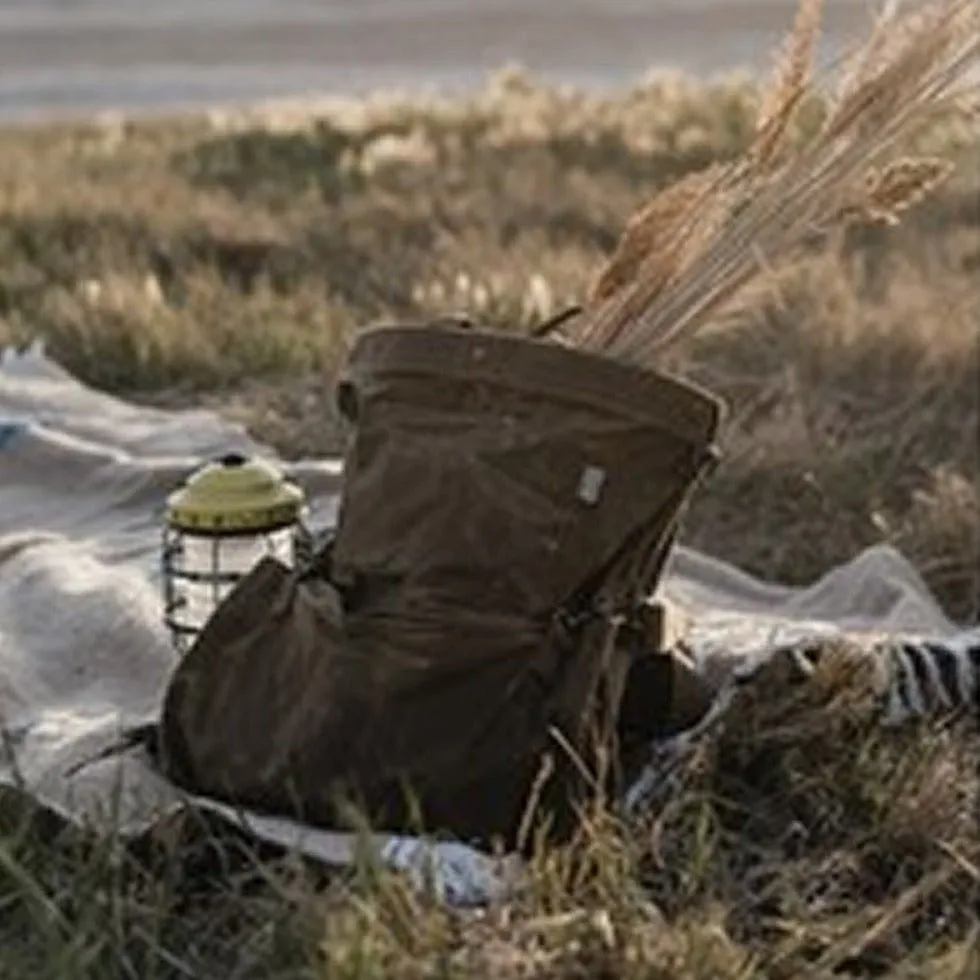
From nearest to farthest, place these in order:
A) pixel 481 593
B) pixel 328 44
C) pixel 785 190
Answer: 1. pixel 481 593
2. pixel 785 190
3. pixel 328 44

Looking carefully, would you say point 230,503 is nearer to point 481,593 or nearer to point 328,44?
point 481,593

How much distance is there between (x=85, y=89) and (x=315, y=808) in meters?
16.3

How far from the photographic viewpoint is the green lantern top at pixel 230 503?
4.18 meters

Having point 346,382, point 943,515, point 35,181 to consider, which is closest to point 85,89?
point 35,181

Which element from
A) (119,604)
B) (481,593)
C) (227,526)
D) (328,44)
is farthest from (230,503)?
(328,44)

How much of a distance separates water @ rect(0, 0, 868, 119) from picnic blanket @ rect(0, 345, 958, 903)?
12201mm

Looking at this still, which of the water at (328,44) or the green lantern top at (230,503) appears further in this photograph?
the water at (328,44)

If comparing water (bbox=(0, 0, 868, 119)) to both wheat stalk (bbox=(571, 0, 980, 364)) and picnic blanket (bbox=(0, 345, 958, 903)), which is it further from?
wheat stalk (bbox=(571, 0, 980, 364))


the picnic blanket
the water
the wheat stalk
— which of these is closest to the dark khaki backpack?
the picnic blanket

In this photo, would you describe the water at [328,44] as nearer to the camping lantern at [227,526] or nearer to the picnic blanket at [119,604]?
the picnic blanket at [119,604]

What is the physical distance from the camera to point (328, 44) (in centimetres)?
2284

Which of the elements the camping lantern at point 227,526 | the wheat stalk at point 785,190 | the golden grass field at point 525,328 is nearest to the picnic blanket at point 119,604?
the golden grass field at point 525,328

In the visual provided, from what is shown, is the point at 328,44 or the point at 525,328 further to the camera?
the point at 328,44

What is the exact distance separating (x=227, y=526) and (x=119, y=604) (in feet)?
2.10
